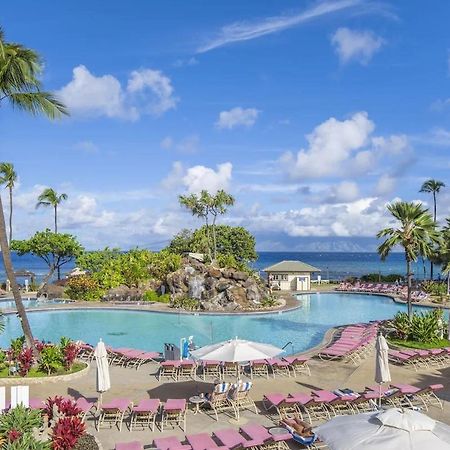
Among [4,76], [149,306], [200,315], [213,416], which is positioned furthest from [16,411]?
[149,306]

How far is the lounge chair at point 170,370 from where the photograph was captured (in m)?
15.4

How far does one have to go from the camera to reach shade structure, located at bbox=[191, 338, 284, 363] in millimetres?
12102

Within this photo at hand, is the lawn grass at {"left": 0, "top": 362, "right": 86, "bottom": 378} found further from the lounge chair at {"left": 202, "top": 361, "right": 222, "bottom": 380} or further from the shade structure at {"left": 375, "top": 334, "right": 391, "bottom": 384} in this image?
the shade structure at {"left": 375, "top": 334, "right": 391, "bottom": 384}

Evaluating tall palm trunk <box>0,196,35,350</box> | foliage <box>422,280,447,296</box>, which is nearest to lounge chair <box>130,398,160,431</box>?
tall palm trunk <box>0,196,35,350</box>

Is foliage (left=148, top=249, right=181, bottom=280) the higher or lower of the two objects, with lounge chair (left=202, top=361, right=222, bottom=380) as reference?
higher

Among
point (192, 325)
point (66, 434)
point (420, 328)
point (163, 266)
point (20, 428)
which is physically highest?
point (163, 266)

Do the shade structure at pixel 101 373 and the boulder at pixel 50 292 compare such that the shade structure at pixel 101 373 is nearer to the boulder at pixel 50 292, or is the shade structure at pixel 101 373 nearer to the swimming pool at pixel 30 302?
the swimming pool at pixel 30 302

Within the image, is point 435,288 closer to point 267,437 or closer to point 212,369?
point 212,369

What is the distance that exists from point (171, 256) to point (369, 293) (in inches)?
692

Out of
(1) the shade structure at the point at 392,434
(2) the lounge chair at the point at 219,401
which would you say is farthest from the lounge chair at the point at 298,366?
(1) the shade structure at the point at 392,434

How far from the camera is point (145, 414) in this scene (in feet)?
36.5

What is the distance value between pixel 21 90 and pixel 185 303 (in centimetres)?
1983

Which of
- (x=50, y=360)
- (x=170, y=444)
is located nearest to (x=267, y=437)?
(x=170, y=444)

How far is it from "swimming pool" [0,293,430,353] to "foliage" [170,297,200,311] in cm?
144
